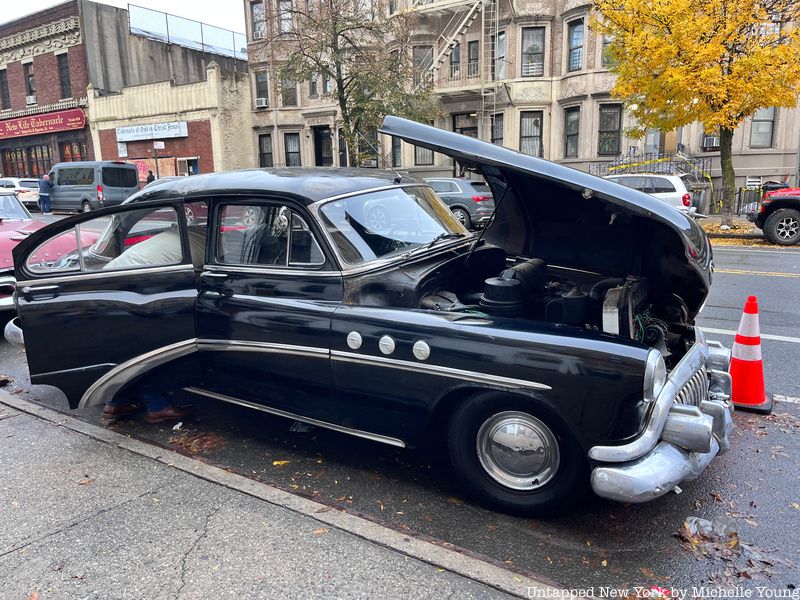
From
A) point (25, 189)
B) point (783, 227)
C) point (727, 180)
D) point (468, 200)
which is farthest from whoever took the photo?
point (25, 189)

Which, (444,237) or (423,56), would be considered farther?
(423,56)

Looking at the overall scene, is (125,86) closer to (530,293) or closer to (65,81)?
(65,81)

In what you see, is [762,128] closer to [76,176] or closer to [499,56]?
[499,56]

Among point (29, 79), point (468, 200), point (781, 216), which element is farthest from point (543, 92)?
point (29, 79)

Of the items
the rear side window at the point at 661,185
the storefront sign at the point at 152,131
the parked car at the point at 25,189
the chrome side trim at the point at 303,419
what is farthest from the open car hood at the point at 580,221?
the storefront sign at the point at 152,131

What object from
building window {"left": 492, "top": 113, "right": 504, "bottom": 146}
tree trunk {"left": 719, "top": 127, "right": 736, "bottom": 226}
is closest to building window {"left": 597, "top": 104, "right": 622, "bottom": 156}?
building window {"left": 492, "top": 113, "right": 504, "bottom": 146}

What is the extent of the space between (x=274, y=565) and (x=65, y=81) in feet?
136

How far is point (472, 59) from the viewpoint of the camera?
25141mm

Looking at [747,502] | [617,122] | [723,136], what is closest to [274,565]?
[747,502]

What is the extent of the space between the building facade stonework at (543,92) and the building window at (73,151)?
726 inches

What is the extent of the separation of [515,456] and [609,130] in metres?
23.1

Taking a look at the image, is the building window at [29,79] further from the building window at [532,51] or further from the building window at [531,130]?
the building window at [531,130]

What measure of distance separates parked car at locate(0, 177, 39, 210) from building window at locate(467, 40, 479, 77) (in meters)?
19.7

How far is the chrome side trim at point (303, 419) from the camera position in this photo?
3389mm
